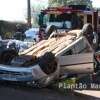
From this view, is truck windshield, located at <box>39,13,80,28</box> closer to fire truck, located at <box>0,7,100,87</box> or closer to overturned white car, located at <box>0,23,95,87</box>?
fire truck, located at <box>0,7,100,87</box>

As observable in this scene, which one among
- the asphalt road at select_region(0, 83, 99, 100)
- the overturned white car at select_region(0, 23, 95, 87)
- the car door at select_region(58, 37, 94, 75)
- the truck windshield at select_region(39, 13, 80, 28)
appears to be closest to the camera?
the asphalt road at select_region(0, 83, 99, 100)

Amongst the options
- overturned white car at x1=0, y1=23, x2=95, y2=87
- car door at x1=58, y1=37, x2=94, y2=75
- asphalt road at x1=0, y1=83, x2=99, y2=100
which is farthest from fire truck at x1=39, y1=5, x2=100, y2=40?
asphalt road at x1=0, y1=83, x2=99, y2=100

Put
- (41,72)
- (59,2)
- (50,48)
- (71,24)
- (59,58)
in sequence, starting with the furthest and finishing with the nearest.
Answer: (59,2) → (71,24) → (50,48) → (59,58) → (41,72)

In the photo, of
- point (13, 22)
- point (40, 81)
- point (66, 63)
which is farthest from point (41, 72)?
point (13, 22)

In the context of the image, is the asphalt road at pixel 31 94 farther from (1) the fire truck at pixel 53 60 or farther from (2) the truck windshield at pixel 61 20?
(2) the truck windshield at pixel 61 20

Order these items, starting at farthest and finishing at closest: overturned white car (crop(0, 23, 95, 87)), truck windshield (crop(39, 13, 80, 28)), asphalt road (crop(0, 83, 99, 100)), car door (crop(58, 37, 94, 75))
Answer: truck windshield (crop(39, 13, 80, 28)) → car door (crop(58, 37, 94, 75)) → overturned white car (crop(0, 23, 95, 87)) → asphalt road (crop(0, 83, 99, 100))

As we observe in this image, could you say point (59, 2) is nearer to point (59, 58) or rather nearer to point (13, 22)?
point (13, 22)

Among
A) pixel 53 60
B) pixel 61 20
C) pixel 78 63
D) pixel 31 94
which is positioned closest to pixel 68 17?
pixel 61 20

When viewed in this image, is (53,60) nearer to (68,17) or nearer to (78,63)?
(78,63)

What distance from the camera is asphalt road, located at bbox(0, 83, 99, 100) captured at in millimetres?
10164

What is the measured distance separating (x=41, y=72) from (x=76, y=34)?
2524 millimetres

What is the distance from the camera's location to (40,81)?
1095 centimetres

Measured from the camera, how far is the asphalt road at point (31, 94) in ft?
33.3

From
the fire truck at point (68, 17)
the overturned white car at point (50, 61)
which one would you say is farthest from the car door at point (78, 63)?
the fire truck at point (68, 17)
